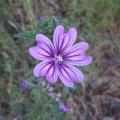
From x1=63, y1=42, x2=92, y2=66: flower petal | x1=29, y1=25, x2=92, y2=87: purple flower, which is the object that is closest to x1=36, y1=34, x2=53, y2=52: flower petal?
x1=29, y1=25, x2=92, y2=87: purple flower

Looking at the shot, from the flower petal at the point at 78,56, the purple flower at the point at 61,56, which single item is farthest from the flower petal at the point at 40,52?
the flower petal at the point at 78,56

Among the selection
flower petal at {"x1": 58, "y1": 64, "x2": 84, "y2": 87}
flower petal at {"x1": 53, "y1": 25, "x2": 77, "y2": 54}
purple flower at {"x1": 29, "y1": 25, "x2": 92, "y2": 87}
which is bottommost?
flower petal at {"x1": 58, "y1": 64, "x2": 84, "y2": 87}

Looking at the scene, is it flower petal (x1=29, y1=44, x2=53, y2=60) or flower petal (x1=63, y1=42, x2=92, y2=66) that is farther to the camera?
flower petal (x1=63, y1=42, x2=92, y2=66)

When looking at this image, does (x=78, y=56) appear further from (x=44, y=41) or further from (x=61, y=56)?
(x=44, y=41)

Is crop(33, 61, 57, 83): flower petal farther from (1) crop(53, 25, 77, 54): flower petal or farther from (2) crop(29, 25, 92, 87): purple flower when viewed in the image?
(1) crop(53, 25, 77, 54): flower petal

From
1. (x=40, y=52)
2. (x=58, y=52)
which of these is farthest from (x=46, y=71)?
(x=58, y=52)

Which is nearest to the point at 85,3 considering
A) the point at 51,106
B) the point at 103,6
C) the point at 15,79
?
the point at 103,6

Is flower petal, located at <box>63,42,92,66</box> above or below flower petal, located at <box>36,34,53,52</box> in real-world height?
below
